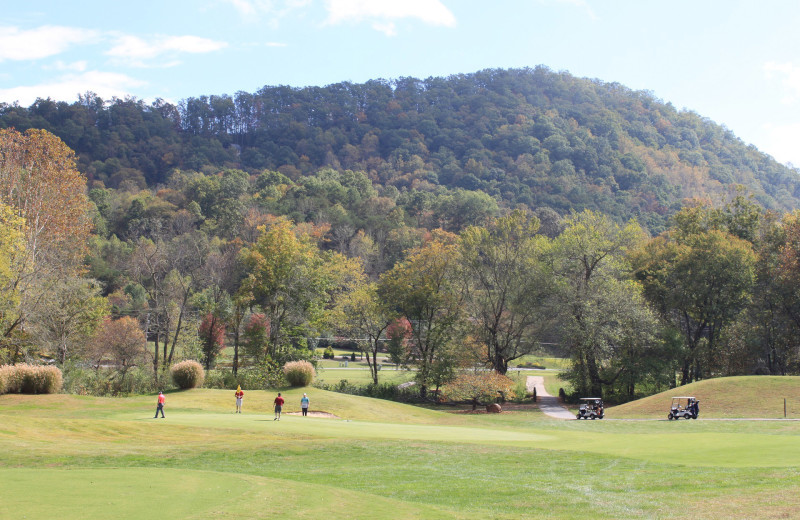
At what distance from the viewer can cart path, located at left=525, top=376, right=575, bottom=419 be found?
4145 centimetres

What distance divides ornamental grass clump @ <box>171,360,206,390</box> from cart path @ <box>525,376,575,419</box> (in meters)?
22.5

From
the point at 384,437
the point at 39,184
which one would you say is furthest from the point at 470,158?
the point at 384,437

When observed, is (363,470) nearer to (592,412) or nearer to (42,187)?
(592,412)

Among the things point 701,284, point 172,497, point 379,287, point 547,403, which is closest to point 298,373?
point 379,287

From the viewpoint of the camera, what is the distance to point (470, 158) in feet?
516

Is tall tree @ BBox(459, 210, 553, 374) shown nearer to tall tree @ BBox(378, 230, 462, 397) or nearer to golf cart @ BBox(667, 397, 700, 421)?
tall tree @ BBox(378, 230, 462, 397)

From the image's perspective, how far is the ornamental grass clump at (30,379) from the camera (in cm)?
3059

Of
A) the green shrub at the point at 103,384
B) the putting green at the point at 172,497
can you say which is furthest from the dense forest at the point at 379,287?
the putting green at the point at 172,497

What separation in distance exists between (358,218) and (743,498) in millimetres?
97762

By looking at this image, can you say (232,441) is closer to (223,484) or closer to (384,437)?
(384,437)

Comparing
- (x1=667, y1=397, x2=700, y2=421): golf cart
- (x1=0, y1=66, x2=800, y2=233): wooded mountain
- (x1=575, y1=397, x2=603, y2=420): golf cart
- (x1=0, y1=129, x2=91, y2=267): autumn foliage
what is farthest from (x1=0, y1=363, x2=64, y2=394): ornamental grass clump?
(x1=0, y1=66, x2=800, y2=233): wooded mountain

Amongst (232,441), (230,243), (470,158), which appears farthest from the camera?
(470,158)

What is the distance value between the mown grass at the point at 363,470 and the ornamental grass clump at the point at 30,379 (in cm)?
190

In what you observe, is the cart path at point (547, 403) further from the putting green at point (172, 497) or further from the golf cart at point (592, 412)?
the putting green at point (172, 497)
